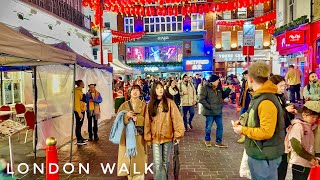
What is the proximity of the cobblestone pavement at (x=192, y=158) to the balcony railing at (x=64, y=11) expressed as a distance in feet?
28.5

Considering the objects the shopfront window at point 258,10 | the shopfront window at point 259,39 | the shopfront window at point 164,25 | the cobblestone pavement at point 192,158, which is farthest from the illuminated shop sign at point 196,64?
the cobblestone pavement at point 192,158

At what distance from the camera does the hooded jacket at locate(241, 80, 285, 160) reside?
9.45 ft

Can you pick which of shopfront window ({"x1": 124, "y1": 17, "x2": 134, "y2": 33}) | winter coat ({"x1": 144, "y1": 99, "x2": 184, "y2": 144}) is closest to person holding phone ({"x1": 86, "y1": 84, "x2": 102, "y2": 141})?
winter coat ({"x1": 144, "y1": 99, "x2": 184, "y2": 144})

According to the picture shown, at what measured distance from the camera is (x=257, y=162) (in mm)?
3074

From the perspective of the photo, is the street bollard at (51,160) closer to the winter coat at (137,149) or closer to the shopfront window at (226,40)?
the winter coat at (137,149)

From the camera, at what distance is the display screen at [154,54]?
A: 130 ft

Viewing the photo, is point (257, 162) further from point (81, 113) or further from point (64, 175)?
point (81, 113)

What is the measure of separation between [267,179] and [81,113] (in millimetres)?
6515

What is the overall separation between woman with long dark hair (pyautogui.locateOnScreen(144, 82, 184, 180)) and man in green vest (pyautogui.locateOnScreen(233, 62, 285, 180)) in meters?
1.56

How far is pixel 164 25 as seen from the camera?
39.3 meters

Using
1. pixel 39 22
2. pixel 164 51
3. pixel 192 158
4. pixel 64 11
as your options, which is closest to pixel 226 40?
pixel 164 51

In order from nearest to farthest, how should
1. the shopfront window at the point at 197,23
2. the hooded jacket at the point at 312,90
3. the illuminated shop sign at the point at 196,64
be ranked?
the hooded jacket at the point at 312,90 < the illuminated shop sign at the point at 196,64 < the shopfront window at the point at 197,23

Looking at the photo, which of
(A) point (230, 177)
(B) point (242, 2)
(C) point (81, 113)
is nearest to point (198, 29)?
(B) point (242, 2)

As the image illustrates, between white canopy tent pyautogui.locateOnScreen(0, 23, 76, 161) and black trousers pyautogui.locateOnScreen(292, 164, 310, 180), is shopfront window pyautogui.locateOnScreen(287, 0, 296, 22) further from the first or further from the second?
black trousers pyautogui.locateOnScreen(292, 164, 310, 180)
